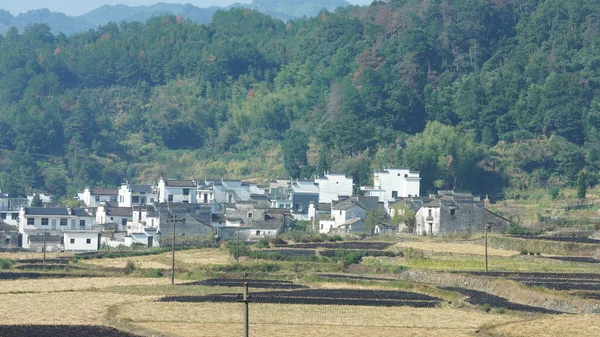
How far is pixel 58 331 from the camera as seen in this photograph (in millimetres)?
30703

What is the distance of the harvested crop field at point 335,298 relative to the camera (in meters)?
39.1

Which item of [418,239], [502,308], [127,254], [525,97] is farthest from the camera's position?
[525,97]

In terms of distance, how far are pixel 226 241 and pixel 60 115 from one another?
4209 cm

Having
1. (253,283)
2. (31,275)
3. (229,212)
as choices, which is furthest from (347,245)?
(31,275)

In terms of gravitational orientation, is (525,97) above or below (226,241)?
above

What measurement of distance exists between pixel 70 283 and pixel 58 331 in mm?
14871

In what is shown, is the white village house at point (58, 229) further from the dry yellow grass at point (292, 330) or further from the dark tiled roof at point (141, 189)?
the dry yellow grass at point (292, 330)

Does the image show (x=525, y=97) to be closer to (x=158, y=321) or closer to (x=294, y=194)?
(x=294, y=194)

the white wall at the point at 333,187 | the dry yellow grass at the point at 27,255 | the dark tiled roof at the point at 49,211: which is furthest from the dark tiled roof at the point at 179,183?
the dry yellow grass at the point at 27,255

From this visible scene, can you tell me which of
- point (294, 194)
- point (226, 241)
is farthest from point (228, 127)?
point (226, 241)

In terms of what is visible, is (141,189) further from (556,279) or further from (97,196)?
(556,279)

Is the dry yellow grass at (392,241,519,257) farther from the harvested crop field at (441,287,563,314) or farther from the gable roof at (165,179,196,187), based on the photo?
the gable roof at (165,179,196,187)

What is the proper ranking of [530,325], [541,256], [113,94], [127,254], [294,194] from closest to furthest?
[530,325]
[541,256]
[127,254]
[294,194]
[113,94]

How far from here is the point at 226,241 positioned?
6650 centimetres
